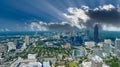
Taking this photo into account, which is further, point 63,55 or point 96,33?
point 96,33

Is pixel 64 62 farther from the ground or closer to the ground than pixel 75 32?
closer to the ground

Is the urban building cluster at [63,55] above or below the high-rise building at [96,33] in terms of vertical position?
below

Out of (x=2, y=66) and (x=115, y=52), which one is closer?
(x=2, y=66)

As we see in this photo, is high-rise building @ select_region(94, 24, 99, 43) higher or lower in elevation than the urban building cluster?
higher

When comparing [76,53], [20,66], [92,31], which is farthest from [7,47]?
[92,31]

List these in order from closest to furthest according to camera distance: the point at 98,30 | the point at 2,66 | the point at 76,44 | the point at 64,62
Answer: the point at 2,66 → the point at 64,62 → the point at 76,44 → the point at 98,30

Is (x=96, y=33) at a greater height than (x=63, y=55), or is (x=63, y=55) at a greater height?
(x=96, y=33)

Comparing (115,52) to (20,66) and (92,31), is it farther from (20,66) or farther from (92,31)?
(92,31)

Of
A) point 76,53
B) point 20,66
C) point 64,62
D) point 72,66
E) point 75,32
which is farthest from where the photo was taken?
point 75,32

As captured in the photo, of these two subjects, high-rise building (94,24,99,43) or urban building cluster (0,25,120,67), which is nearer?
urban building cluster (0,25,120,67)

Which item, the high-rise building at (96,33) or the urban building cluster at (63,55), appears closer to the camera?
the urban building cluster at (63,55)
